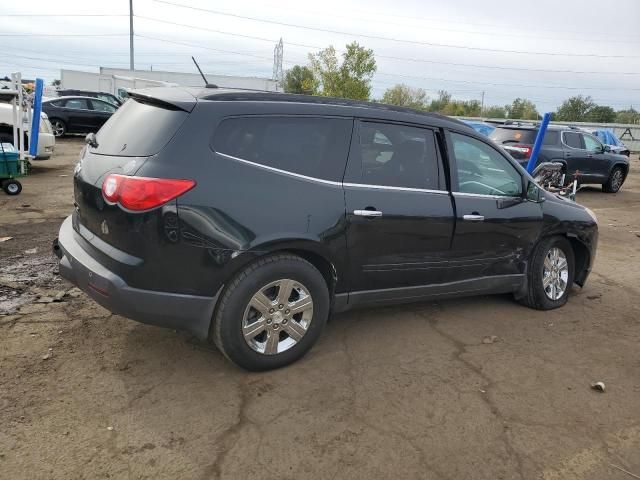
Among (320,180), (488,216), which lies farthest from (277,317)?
(488,216)

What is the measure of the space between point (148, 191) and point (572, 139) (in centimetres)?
1367

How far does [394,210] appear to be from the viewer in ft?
12.9

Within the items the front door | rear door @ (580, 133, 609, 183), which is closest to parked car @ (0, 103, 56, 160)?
the front door

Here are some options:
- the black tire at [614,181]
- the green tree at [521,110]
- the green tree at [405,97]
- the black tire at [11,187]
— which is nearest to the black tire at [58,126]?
the black tire at [11,187]

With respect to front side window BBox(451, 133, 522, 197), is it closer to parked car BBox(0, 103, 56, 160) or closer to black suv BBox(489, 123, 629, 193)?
black suv BBox(489, 123, 629, 193)

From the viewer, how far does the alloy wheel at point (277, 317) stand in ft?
11.3

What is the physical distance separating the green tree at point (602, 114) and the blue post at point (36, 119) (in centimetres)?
6795

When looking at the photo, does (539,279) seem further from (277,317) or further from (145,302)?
(145,302)

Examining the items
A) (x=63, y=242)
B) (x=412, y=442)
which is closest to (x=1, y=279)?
(x=63, y=242)

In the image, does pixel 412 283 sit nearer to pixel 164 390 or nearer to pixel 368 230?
pixel 368 230

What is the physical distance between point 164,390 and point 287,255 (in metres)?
1.11

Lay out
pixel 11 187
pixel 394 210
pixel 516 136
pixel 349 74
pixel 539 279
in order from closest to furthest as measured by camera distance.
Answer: pixel 394 210, pixel 539 279, pixel 11 187, pixel 516 136, pixel 349 74

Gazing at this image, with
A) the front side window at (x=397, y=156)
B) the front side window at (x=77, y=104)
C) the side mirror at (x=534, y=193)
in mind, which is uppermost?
the front side window at (x=397, y=156)

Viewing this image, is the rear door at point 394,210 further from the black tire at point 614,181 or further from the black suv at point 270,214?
the black tire at point 614,181
